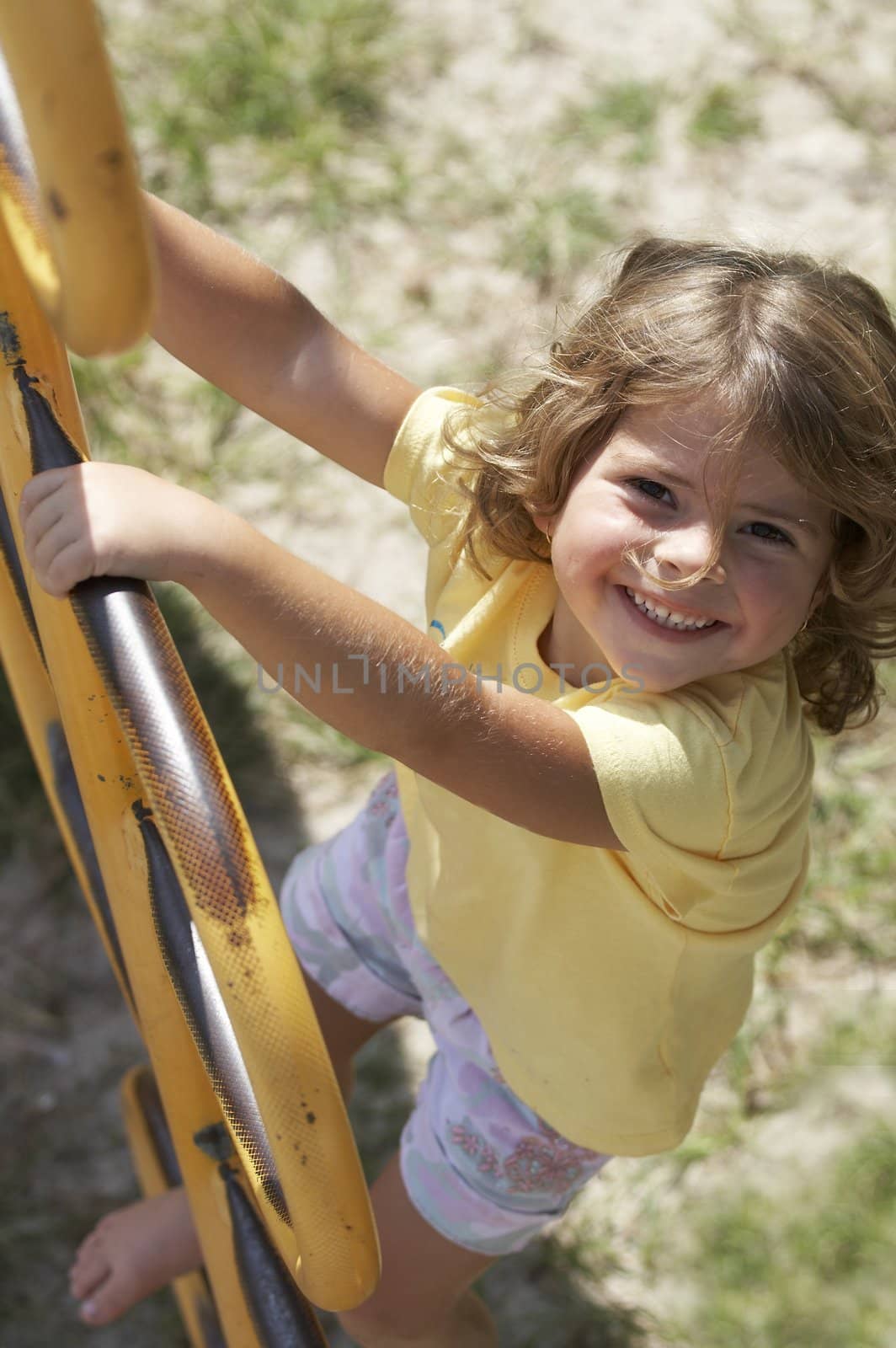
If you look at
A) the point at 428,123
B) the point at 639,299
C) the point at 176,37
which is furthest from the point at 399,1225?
the point at 176,37

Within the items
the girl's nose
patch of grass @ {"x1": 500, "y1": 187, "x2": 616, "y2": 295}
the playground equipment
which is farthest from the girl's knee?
patch of grass @ {"x1": 500, "y1": 187, "x2": 616, "y2": 295}

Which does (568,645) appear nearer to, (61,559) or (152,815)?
(152,815)

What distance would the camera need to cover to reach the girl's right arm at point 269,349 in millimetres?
1314

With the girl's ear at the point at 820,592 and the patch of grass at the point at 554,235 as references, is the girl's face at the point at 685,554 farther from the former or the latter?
the patch of grass at the point at 554,235

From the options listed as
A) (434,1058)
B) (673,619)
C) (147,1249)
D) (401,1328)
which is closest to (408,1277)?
(401,1328)

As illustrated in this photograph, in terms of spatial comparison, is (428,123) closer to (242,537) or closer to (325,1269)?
(242,537)

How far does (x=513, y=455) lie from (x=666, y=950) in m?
0.50

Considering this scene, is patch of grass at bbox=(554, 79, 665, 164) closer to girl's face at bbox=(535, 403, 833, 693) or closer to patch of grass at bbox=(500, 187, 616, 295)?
patch of grass at bbox=(500, 187, 616, 295)

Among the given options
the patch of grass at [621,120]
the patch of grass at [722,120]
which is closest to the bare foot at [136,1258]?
the patch of grass at [621,120]

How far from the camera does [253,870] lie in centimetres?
85

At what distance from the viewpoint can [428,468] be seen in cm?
141

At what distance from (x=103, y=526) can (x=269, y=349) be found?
0.55 m

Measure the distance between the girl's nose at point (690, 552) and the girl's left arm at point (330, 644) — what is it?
0.16 metres

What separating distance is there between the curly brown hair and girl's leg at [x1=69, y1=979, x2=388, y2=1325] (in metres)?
0.72
